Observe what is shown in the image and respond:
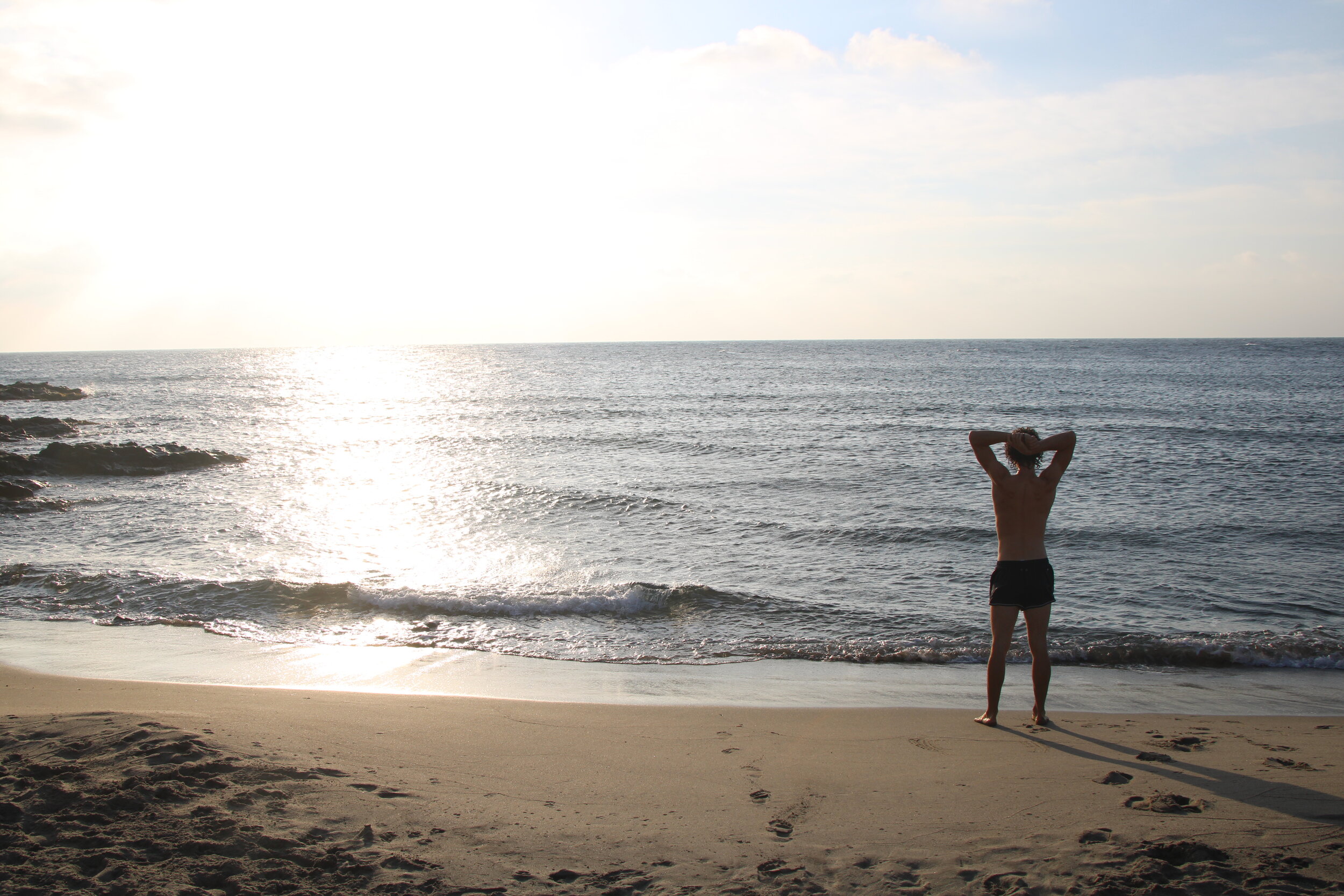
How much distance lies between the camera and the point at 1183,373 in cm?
5372

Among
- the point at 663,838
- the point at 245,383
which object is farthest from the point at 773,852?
the point at 245,383

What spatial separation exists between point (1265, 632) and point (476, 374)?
6810 centimetres

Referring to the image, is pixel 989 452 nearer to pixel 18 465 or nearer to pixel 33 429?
pixel 18 465

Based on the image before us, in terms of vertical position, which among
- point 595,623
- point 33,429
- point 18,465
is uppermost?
point 33,429

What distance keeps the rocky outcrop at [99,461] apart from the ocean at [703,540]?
864 mm

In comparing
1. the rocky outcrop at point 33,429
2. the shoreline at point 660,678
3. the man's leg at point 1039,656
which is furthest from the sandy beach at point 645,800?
the rocky outcrop at point 33,429

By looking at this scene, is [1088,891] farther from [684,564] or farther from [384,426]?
[384,426]

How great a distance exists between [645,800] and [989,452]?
316 cm

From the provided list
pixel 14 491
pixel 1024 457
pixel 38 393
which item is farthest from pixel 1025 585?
pixel 38 393

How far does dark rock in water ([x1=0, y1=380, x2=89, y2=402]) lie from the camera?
1734 inches

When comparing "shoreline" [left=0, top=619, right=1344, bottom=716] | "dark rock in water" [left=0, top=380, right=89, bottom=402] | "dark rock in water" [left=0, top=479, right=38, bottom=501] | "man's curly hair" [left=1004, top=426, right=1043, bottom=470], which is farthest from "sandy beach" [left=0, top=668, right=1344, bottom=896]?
"dark rock in water" [left=0, top=380, right=89, bottom=402]

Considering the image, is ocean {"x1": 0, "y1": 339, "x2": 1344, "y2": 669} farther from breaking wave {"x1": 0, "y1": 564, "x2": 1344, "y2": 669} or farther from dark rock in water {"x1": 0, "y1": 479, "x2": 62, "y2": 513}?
dark rock in water {"x1": 0, "y1": 479, "x2": 62, "y2": 513}

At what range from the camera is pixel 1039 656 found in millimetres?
5309

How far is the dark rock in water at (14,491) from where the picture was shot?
14.6 m
